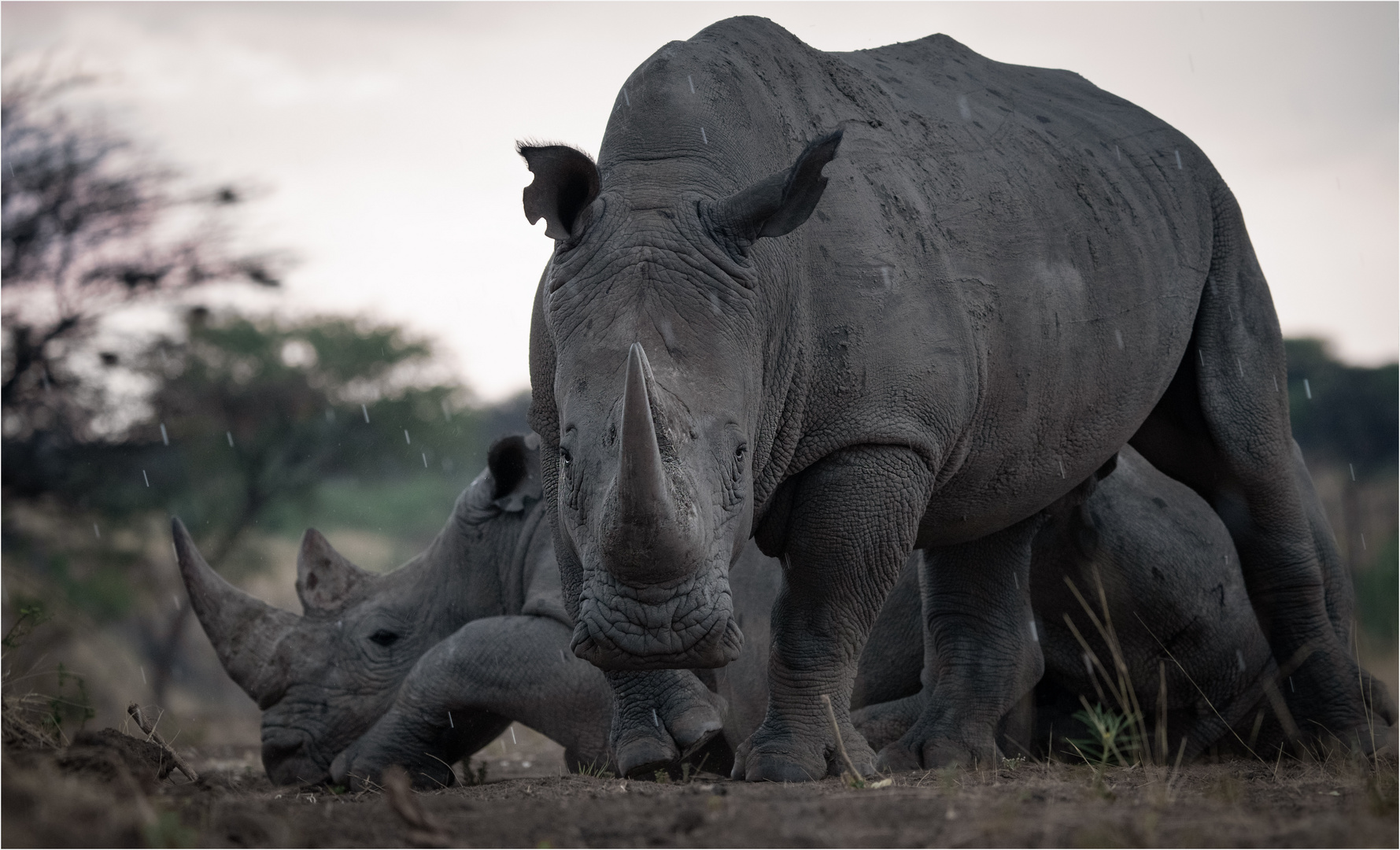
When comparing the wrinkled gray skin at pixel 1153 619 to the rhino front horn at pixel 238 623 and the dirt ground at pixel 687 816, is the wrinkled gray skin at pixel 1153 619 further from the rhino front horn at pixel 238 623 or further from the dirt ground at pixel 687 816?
the rhino front horn at pixel 238 623

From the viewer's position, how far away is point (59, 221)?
12.9m

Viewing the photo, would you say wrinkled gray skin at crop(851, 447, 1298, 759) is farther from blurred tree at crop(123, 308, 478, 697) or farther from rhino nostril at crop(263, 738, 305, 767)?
blurred tree at crop(123, 308, 478, 697)

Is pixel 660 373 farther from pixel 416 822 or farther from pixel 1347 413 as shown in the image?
pixel 1347 413

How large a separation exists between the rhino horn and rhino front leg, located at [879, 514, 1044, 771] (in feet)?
8.33

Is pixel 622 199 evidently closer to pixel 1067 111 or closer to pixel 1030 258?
pixel 1030 258

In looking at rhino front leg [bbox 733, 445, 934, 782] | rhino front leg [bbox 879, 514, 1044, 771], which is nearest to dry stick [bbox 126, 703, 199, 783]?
rhino front leg [bbox 733, 445, 934, 782]

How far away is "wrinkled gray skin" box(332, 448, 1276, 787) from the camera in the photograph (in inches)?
221

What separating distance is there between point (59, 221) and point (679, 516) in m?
11.3

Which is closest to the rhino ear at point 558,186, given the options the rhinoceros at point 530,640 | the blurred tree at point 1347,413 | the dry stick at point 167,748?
the dry stick at point 167,748

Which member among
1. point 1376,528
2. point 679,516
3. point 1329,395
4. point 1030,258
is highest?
point 1030,258

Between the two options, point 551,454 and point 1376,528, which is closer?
point 551,454

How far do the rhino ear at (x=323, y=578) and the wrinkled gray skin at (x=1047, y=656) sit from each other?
3.49 feet

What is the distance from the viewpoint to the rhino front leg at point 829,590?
3945 millimetres

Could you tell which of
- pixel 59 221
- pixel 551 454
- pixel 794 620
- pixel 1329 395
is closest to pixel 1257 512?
pixel 794 620
